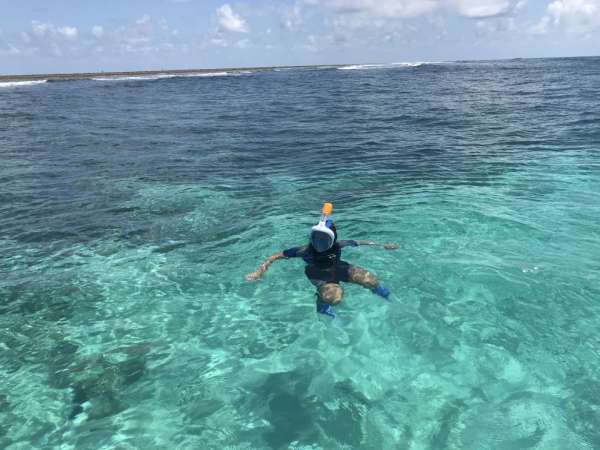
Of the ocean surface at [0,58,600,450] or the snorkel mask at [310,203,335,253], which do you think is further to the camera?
the snorkel mask at [310,203,335,253]

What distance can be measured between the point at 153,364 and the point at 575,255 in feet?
33.4

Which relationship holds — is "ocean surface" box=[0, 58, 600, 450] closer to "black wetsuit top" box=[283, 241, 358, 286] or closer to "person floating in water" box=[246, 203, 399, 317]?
"person floating in water" box=[246, 203, 399, 317]

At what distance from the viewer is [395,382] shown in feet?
24.0

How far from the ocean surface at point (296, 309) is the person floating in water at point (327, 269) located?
0.46 metres

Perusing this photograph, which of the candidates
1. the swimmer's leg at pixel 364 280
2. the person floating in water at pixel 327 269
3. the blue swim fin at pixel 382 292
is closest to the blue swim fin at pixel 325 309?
the person floating in water at pixel 327 269

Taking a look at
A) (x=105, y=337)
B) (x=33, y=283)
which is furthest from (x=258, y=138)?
(x=105, y=337)

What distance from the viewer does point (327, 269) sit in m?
9.41

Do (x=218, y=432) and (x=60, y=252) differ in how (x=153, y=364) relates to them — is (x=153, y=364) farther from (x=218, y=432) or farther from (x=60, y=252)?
(x=60, y=252)

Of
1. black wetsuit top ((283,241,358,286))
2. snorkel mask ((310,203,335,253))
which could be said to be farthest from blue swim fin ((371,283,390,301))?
snorkel mask ((310,203,335,253))

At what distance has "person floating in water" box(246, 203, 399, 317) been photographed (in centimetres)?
896

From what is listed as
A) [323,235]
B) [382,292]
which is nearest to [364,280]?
[382,292]

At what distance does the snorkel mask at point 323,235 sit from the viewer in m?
8.86

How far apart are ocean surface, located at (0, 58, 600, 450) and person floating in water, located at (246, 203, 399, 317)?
459mm

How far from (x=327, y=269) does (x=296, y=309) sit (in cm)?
111
